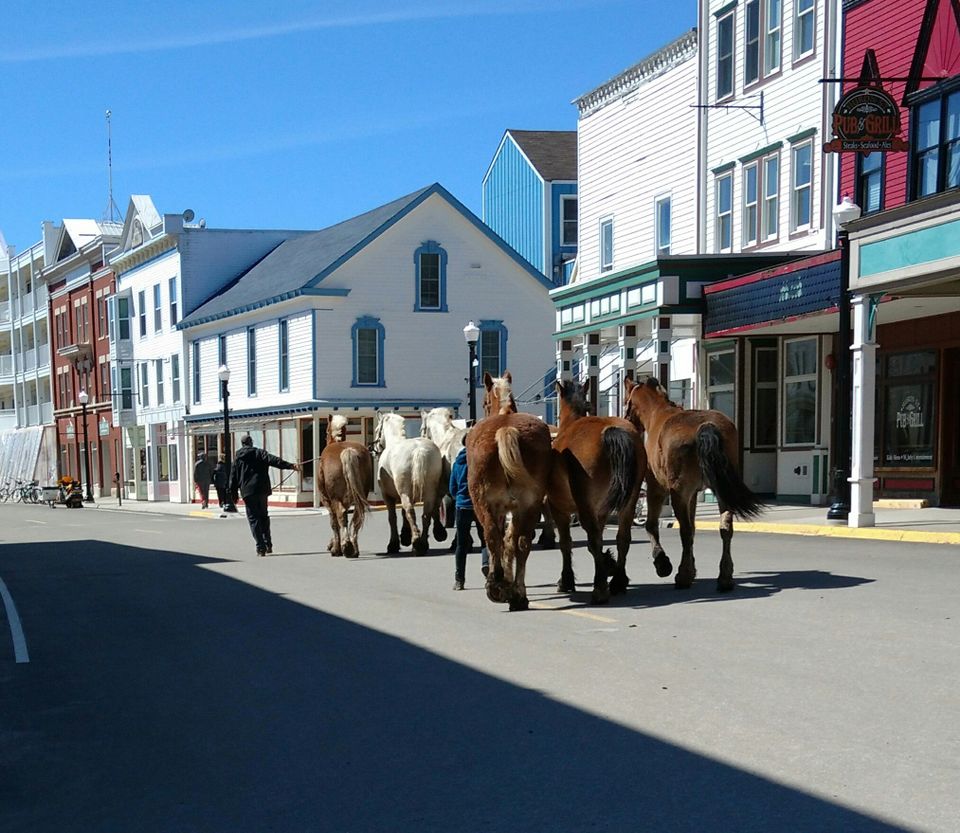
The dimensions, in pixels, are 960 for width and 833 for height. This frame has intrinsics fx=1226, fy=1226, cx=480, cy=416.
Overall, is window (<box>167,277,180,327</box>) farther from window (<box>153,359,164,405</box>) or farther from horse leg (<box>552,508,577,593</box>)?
horse leg (<box>552,508,577,593</box>)

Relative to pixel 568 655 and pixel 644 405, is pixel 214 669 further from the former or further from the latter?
pixel 644 405

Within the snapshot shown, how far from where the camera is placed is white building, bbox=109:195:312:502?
49.4 metres

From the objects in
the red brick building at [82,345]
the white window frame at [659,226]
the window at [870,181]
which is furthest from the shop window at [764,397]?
the red brick building at [82,345]

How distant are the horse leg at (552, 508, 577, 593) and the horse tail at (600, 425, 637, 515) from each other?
0.61 meters

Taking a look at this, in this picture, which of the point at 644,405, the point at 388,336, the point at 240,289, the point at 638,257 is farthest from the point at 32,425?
the point at 644,405

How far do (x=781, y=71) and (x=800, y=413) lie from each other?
707cm

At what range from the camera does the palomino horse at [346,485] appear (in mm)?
17484

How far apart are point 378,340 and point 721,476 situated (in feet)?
96.2

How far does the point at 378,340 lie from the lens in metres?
40.3

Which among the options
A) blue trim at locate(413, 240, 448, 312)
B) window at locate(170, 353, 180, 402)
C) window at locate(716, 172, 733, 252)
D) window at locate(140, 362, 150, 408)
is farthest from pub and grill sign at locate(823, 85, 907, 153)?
window at locate(140, 362, 150, 408)

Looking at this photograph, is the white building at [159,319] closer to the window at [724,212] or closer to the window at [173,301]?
the window at [173,301]

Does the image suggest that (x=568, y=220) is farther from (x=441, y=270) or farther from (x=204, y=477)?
(x=204, y=477)

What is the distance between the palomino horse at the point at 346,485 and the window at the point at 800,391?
35.8ft

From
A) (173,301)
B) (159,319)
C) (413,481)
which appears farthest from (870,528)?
(159,319)
